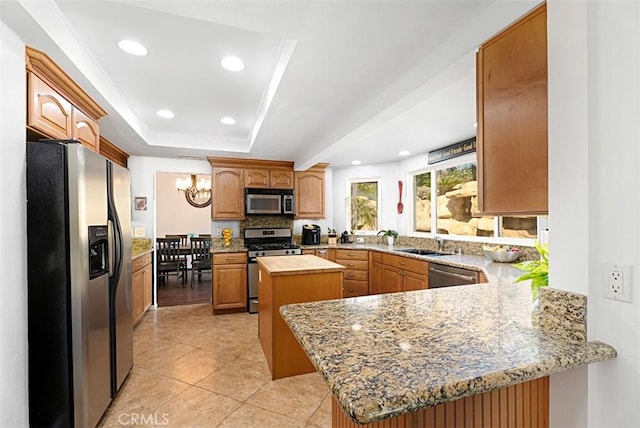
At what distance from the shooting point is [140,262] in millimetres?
3721

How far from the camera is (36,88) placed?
1.69m

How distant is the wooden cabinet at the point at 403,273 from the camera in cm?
337

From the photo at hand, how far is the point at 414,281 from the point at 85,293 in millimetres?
3081

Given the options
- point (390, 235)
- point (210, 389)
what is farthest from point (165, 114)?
point (390, 235)

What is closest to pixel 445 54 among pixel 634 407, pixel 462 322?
pixel 462 322

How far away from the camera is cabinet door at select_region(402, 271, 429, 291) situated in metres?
3.33

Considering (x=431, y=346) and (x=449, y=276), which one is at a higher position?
(x=431, y=346)

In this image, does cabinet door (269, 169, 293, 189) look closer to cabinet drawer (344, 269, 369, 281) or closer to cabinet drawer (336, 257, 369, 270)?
cabinet drawer (336, 257, 369, 270)

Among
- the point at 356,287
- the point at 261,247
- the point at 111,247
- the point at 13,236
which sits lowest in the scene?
the point at 356,287

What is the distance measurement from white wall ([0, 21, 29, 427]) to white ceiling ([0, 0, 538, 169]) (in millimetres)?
202

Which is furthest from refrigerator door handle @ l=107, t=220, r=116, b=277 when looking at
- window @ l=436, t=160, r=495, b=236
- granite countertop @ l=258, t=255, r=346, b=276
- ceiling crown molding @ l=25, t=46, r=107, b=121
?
window @ l=436, t=160, r=495, b=236

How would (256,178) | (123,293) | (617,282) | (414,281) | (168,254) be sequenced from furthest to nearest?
(168,254) → (256,178) → (414,281) → (123,293) → (617,282)

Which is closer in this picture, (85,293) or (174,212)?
(85,293)

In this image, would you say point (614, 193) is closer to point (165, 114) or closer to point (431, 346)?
point (431, 346)
